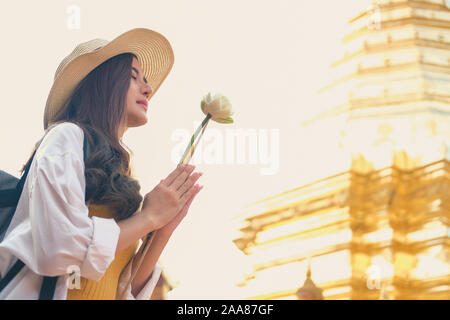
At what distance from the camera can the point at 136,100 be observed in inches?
108

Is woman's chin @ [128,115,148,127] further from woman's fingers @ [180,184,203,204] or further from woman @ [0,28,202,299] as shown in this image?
woman's fingers @ [180,184,203,204]

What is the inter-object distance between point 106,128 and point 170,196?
345 mm

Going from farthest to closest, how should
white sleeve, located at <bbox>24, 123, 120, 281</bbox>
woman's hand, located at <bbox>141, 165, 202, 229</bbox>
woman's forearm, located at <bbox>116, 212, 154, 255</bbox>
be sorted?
woman's hand, located at <bbox>141, 165, 202, 229</bbox>
woman's forearm, located at <bbox>116, 212, 154, 255</bbox>
white sleeve, located at <bbox>24, 123, 120, 281</bbox>

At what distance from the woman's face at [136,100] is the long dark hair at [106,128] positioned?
0.08ft

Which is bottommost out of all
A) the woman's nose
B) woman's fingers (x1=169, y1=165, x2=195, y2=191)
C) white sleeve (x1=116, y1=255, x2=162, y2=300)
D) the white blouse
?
white sleeve (x1=116, y1=255, x2=162, y2=300)

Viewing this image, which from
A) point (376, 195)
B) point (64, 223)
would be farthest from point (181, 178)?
point (376, 195)

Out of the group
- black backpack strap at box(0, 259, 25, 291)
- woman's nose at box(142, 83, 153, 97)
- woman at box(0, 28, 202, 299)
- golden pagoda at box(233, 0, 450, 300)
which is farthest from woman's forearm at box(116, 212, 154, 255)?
golden pagoda at box(233, 0, 450, 300)

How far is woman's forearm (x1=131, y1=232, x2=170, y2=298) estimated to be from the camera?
2.65m

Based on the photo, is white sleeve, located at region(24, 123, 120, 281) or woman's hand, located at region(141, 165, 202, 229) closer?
white sleeve, located at region(24, 123, 120, 281)

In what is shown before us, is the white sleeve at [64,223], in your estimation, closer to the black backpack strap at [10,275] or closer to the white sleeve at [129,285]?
the black backpack strap at [10,275]

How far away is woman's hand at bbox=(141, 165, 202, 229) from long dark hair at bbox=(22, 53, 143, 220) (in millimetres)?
51

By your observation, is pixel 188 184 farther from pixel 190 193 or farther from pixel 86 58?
pixel 86 58

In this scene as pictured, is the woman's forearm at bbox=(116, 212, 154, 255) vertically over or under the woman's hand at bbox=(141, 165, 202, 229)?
under

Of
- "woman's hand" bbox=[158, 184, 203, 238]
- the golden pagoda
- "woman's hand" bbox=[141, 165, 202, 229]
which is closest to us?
"woman's hand" bbox=[141, 165, 202, 229]
